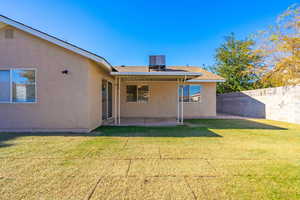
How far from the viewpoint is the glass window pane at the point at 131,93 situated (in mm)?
10125

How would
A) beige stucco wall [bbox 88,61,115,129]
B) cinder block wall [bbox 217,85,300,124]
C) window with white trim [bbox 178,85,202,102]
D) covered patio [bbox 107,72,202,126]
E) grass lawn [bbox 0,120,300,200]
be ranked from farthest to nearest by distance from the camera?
window with white trim [bbox 178,85,202,102], cinder block wall [bbox 217,85,300,124], covered patio [bbox 107,72,202,126], beige stucco wall [bbox 88,61,115,129], grass lawn [bbox 0,120,300,200]

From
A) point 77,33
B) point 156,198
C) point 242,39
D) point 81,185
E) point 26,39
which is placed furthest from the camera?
point 242,39

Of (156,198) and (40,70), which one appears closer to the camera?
(156,198)

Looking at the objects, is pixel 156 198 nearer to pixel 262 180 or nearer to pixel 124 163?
pixel 124 163

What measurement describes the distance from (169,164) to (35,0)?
10429 mm

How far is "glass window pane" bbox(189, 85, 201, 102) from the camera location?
10.6 metres

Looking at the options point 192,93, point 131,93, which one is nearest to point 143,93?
point 131,93

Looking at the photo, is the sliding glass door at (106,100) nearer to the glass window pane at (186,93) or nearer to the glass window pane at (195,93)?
the glass window pane at (186,93)

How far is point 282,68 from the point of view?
8133mm

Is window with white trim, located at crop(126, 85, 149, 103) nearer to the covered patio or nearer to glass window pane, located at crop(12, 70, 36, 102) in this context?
the covered patio

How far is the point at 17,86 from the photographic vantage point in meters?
5.75

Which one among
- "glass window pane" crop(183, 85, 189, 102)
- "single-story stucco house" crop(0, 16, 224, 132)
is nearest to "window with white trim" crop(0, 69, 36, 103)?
"single-story stucco house" crop(0, 16, 224, 132)

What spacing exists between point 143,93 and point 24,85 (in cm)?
641

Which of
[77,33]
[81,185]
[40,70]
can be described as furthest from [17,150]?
[77,33]
